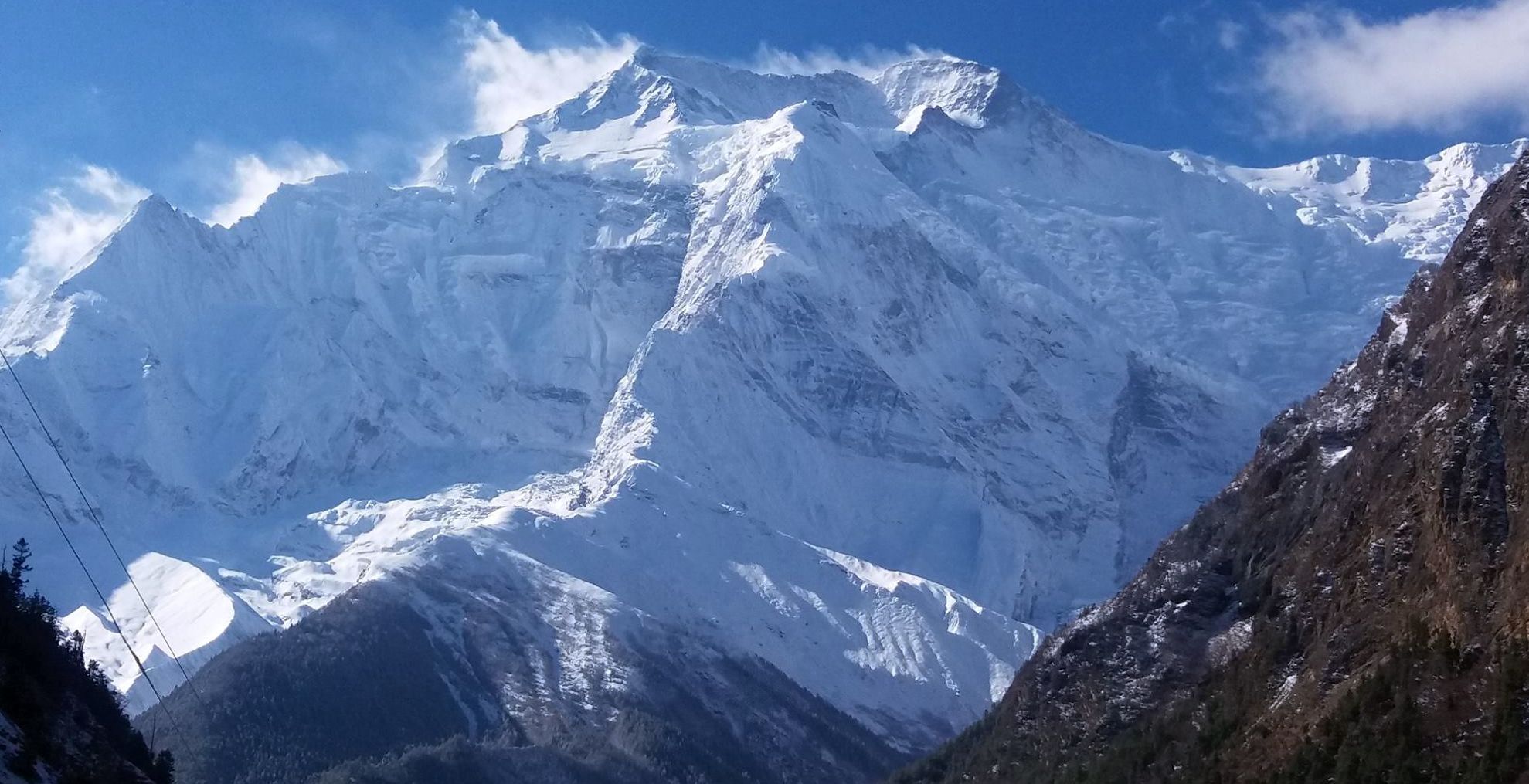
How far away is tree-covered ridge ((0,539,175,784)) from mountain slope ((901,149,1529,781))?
184 feet

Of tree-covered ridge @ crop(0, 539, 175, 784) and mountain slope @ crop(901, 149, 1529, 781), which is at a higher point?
mountain slope @ crop(901, 149, 1529, 781)

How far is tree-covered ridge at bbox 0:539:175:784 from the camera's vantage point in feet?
208

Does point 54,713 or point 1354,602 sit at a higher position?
point 1354,602

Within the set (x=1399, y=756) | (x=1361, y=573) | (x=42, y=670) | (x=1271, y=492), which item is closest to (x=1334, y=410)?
(x=1271, y=492)

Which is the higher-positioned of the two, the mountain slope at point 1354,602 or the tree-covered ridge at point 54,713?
the mountain slope at point 1354,602

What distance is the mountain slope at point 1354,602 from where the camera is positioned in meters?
87.2

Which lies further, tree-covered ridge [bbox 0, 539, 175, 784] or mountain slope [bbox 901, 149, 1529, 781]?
mountain slope [bbox 901, 149, 1529, 781]

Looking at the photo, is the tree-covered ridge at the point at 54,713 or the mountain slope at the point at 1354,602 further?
the mountain slope at the point at 1354,602

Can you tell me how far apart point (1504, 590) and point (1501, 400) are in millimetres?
13701

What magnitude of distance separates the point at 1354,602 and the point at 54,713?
220ft

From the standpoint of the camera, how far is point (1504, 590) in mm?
87062

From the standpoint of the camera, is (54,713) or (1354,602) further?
(1354,602)

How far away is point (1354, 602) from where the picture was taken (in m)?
102

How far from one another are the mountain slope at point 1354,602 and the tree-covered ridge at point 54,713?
56.0 meters
